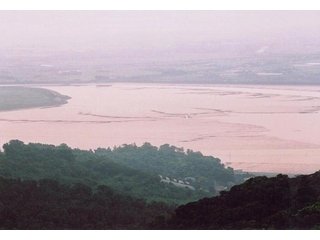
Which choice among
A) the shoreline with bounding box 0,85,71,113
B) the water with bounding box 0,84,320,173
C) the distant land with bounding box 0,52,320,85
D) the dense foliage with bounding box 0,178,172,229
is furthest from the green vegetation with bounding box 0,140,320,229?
the distant land with bounding box 0,52,320,85

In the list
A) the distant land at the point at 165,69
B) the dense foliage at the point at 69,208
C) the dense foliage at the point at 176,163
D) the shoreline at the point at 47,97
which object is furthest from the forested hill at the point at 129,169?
the distant land at the point at 165,69

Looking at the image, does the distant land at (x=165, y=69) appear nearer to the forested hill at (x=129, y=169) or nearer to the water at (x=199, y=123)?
the water at (x=199, y=123)

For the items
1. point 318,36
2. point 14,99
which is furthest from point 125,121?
point 318,36

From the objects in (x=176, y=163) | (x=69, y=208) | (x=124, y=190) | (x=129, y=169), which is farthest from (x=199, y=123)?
(x=69, y=208)

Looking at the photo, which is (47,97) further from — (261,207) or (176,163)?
(261,207)

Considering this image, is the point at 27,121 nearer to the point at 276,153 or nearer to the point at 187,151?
the point at 187,151

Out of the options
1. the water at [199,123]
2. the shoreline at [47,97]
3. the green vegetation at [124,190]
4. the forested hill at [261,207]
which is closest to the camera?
the forested hill at [261,207]

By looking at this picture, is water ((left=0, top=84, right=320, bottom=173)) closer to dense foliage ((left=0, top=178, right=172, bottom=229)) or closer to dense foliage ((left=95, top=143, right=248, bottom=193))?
dense foliage ((left=95, top=143, right=248, bottom=193))
